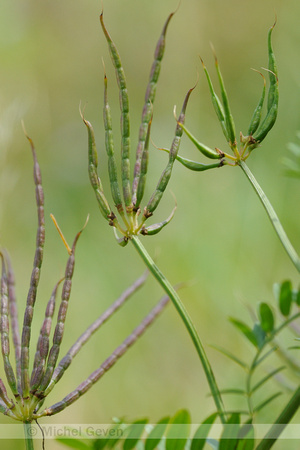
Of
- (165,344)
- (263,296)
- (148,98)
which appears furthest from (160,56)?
(165,344)

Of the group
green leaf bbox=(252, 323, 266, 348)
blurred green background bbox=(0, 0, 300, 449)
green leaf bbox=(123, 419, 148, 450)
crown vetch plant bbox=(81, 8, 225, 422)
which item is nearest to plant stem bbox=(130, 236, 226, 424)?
crown vetch plant bbox=(81, 8, 225, 422)

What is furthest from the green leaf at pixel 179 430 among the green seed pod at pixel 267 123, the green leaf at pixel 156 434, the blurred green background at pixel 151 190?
the blurred green background at pixel 151 190

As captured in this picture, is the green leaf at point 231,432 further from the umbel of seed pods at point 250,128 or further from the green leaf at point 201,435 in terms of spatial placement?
the umbel of seed pods at point 250,128

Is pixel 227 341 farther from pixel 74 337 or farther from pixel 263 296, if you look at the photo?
Result: pixel 74 337

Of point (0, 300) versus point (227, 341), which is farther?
point (227, 341)

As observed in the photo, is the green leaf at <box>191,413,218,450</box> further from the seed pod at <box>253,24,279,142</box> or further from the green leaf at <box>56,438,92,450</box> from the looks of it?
the seed pod at <box>253,24,279,142</box>

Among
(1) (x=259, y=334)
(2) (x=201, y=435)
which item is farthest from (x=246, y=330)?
(2) (x=201, y=435)
